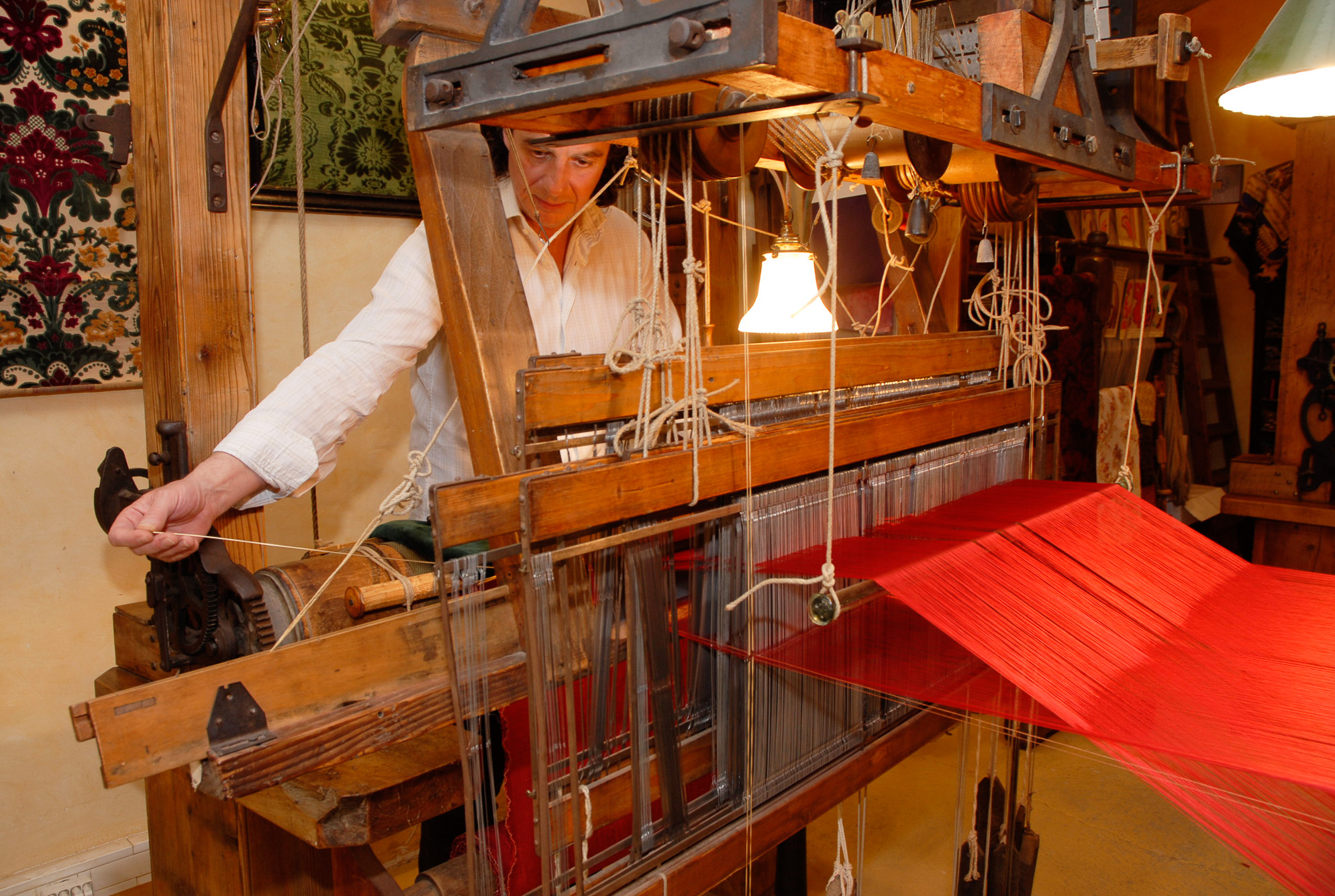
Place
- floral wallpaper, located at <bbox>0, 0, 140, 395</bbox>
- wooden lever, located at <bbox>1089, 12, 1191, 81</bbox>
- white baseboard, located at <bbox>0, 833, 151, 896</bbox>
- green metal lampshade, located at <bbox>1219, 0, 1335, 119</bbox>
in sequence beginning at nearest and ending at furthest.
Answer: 1. green metal lampshade, located at <bbox>1219, 0, 1335, 119</bbox>
2. wooden lever, located at <bbox>1089, 12, 1191, 81</bbox>
3. floral wallpaper, located at <bbox>0, 0, 140, 395</bbox>
4. white baseboard, located at <bbox>0, 833, 151, 896</bbox>

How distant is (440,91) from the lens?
3.30 ft

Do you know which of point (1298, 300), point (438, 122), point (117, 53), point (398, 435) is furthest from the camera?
point (1298, 300)

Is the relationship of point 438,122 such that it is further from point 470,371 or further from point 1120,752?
point 1120,752

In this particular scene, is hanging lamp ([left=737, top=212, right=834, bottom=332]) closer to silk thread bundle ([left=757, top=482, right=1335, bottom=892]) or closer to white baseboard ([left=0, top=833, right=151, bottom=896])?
silk thread bundle ([left=757, top=482, right=1335, bottom=892])

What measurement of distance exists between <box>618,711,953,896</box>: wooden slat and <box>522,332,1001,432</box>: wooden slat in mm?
589

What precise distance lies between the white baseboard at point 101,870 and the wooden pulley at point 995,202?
8.45 feet

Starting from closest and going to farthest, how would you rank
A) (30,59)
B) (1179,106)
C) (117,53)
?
(30,59) → (117,53) → (1179,106)

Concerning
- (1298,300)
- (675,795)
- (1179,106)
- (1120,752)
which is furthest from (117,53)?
(1179,106)

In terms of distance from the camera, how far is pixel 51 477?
223cm

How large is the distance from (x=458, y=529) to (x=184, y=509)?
2.02ft

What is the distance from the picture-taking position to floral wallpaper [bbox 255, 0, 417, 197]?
7.97 feet

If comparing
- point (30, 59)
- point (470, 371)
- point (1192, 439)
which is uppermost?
point (30, 59)

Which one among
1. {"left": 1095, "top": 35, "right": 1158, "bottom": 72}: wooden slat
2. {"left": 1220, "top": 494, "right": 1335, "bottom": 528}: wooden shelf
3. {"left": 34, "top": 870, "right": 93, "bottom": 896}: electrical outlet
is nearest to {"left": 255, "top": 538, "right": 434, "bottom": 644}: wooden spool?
{"left": 1095, "top": 35, "right": 1158, "bottom": 72}: wooden slat

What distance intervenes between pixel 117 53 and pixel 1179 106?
539 cm
